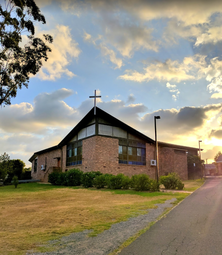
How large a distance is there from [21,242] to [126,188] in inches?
546

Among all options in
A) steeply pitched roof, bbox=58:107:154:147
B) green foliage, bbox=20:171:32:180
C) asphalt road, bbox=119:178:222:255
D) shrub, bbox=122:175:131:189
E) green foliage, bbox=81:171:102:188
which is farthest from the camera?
green foliage, bbox=20:171:32:180

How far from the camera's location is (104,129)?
26922mm

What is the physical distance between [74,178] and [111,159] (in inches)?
205

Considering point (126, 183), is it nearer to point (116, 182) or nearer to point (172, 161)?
point (116, 182)

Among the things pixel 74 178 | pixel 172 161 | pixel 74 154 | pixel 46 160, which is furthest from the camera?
pixel 46 160

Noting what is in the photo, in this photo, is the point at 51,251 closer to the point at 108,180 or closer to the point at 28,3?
the point at 108,180

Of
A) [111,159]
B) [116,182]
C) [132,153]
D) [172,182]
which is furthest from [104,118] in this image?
[172,182]

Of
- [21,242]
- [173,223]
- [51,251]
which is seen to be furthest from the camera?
[173,223]

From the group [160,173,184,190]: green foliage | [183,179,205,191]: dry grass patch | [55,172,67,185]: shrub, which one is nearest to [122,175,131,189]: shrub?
[160,173,184,190]: green foliage

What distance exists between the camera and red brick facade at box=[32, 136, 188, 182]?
25853 millimetres

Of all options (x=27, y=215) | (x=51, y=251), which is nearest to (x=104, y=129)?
(x=27, y=215)

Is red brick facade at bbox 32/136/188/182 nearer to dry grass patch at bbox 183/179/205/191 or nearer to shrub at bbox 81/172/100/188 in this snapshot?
shrub at bbox 81/172/100/188

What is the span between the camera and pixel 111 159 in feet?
88.1

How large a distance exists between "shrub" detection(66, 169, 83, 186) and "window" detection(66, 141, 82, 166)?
4.54m
